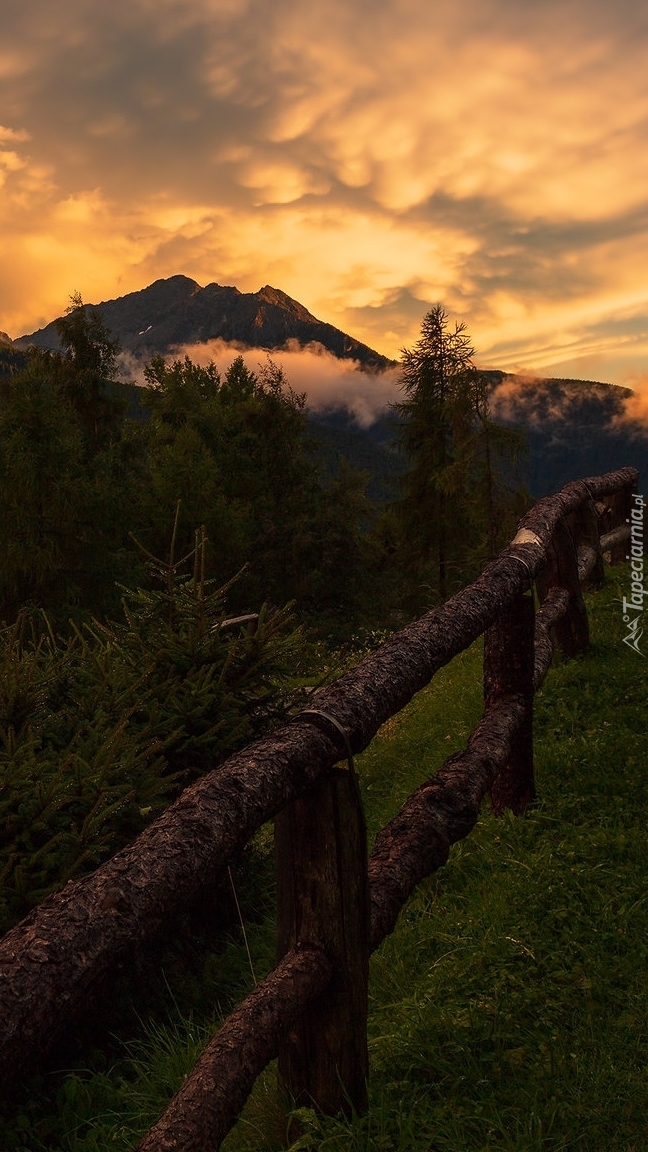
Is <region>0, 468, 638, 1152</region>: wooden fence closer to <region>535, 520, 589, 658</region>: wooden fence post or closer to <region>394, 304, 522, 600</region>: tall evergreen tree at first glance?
<region>535, 520, 589, 658</region>: wooden fence post

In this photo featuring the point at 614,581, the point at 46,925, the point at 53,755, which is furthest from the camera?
the point at 614,581

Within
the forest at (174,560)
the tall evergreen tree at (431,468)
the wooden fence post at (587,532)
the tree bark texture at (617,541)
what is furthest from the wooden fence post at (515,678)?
the tall evergreen tree at (431,468)

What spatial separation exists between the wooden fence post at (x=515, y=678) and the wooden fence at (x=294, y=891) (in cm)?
42

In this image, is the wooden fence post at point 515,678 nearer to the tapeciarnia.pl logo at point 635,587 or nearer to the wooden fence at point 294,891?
the wooden fence at point 294,891

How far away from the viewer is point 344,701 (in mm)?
2555

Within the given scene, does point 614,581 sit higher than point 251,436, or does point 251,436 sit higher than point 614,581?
point 251,436

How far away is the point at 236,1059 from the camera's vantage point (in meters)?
2.04

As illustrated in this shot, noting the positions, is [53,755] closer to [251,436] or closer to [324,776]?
[324,776]

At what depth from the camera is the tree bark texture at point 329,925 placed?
2371 mm

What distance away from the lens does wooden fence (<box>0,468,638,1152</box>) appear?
1.50 meters

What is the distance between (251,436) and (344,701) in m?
37.0

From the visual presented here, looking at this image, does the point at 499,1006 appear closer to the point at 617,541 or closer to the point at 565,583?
the point at 565,583

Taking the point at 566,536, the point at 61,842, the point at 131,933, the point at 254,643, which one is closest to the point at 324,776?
the point at 131,933

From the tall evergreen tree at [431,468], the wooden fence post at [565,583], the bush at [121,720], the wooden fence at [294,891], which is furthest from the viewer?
the tall evergreen tree at [431,468]
